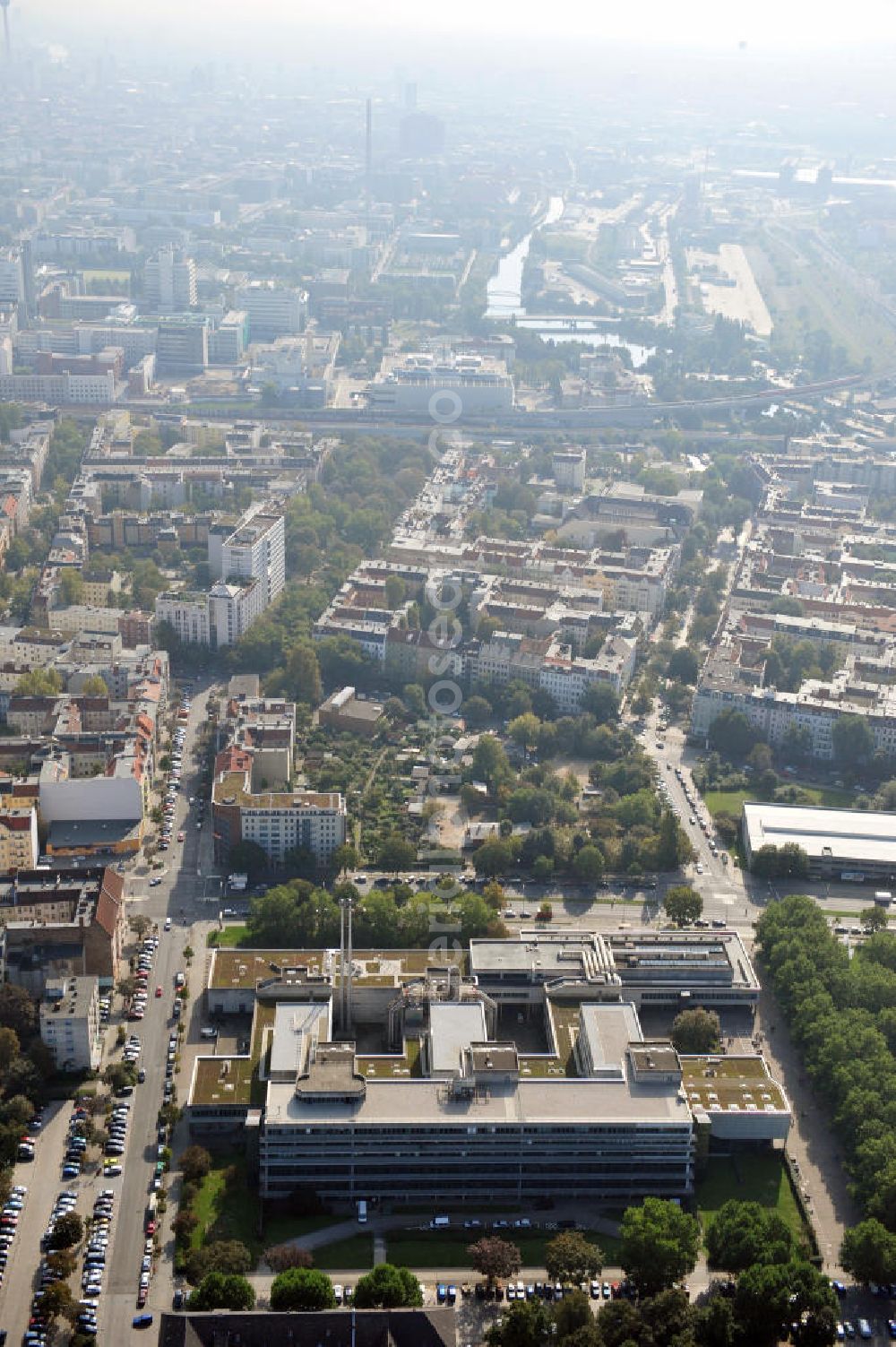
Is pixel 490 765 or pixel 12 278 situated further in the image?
pixel 12 278

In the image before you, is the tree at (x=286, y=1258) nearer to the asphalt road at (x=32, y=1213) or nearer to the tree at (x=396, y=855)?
the asphalt road at (x=32, y=1213)

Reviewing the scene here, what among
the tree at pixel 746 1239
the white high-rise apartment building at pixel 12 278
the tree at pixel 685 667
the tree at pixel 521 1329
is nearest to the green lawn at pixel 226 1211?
the tree at pixel 521 1329

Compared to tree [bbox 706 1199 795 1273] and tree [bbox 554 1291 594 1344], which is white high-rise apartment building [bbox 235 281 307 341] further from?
tree [bbox 554 1291 594 1344]

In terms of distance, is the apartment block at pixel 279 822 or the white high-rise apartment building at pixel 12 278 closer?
the apartment block at pixel 279 822

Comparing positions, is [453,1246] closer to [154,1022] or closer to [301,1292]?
[301,1292]

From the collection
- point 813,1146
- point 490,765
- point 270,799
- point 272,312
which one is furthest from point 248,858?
point 272,312

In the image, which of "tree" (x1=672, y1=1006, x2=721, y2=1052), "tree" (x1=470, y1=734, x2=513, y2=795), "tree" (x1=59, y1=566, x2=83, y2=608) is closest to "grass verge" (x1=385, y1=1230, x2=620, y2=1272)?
"tree" (x1=672, y1=1006, x2=721, y2=1052)

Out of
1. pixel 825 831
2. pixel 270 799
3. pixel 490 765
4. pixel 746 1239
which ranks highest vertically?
pixel 746 1239
